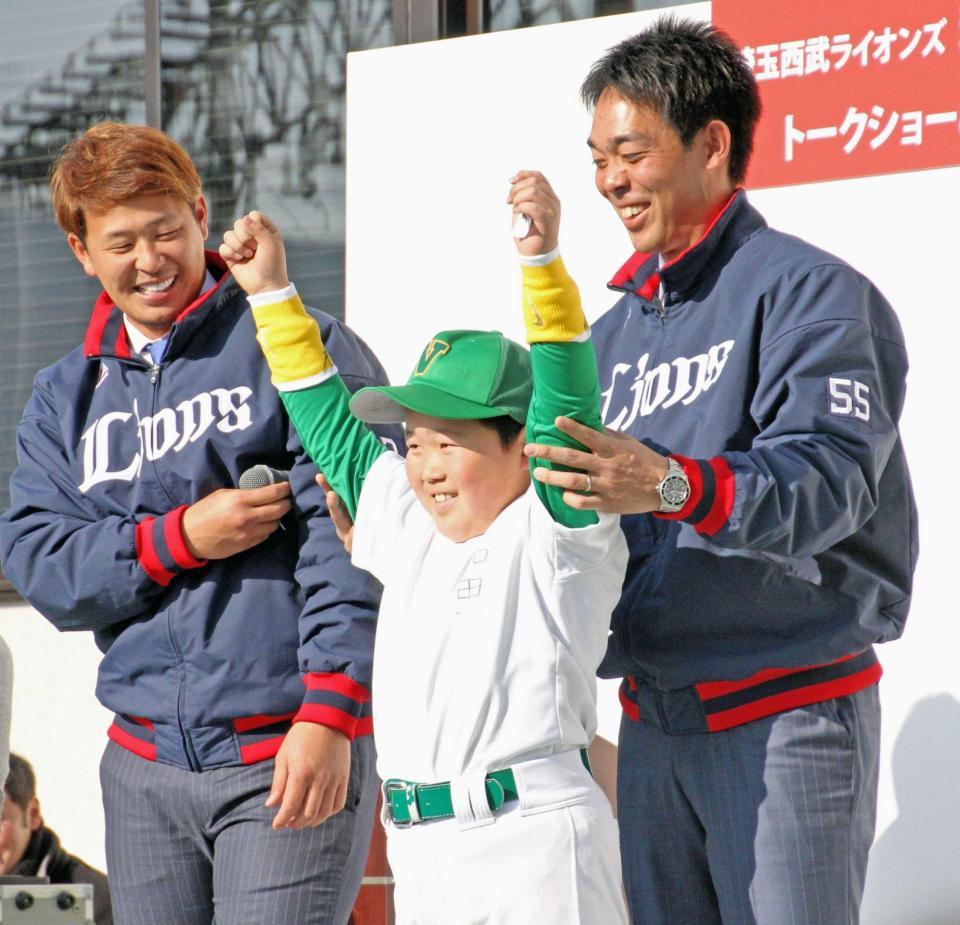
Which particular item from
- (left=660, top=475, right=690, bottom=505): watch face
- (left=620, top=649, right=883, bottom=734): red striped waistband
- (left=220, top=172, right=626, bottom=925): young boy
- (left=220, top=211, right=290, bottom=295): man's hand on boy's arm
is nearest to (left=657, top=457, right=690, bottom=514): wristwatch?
(left=660, top=475, right=690, bottom=505): watch face

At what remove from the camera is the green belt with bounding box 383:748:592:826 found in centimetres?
198

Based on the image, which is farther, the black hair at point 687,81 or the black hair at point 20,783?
the black hair at point 20,783

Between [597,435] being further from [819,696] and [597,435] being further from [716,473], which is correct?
[819,696]

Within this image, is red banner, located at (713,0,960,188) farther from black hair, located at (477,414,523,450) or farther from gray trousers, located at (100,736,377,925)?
gray trousers, located at (100,736,377,925)

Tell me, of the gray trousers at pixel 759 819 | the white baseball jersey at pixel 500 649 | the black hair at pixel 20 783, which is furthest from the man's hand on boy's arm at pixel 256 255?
Answer: the black hair at pixel 20 783

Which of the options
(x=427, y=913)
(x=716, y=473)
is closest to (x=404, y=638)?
(x=427, y=913)

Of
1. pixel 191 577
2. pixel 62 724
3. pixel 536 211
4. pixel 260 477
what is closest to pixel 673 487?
pixel 536 211

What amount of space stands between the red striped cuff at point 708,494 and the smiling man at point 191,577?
2.19 feet

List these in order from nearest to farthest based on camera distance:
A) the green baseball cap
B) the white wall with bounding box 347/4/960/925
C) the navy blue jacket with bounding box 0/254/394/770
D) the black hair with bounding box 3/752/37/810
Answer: the green baseball cap < the navy blue jacket with bounding box 0/254/394/770 < the white wall with bounding box 347/4/960/925 < the black hair with bounding box 3/752/37/810

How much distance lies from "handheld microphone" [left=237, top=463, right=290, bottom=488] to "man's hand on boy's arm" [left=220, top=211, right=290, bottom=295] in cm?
28

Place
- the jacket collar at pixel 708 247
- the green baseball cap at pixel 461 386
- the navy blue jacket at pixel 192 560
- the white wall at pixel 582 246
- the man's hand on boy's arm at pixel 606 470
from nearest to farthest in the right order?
the man's hand on boy's arm at pixel 606 470 → the green baseball cap at pixel 461 386 → the jacket collar at pixel 708 247 → the navy blue jacket at pixel 192 560 → the white wall at pixel 582 246

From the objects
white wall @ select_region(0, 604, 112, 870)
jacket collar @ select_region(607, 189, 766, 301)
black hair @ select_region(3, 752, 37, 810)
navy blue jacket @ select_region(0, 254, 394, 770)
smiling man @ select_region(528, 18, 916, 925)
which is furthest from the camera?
white wall @ select_region(0, 604, 112, 870)

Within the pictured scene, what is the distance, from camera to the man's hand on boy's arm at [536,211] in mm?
1843

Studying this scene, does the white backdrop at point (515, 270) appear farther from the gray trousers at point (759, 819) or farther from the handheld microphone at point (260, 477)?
the handheld microphone at point (260, 477)
